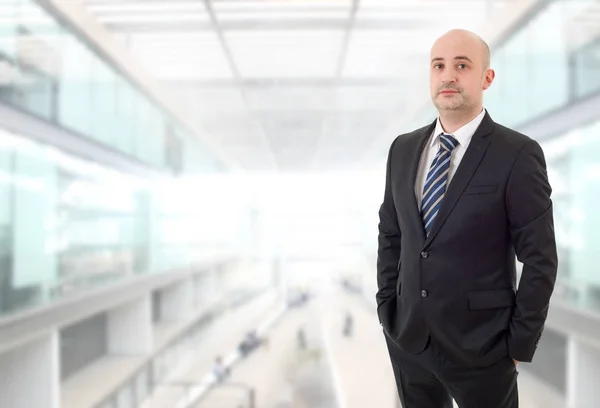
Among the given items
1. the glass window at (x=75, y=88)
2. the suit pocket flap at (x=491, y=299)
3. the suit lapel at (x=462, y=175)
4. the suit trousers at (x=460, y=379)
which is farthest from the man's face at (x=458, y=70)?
the glass window at (x=75, y=88)

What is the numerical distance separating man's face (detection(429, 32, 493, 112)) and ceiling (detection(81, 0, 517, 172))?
2541 millimetres

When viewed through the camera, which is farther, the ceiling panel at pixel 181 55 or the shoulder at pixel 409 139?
the ceiling panel at pixel 181 55

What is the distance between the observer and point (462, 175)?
1422mm

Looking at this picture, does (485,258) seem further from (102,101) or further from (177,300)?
(177,300)

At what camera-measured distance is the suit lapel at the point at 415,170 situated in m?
1.48

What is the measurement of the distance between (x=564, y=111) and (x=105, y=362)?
212 inches

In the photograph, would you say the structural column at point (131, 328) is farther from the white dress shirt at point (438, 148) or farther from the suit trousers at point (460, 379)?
the white dress shirt at point (438, 148)

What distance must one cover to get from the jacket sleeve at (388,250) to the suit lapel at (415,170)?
3.9 inches

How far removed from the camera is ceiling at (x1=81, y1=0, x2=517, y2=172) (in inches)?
155

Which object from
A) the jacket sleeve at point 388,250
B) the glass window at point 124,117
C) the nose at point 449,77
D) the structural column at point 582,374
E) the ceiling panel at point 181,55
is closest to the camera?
the nose at point 449,77

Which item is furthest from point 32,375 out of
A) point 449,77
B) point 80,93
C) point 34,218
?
point 449,77

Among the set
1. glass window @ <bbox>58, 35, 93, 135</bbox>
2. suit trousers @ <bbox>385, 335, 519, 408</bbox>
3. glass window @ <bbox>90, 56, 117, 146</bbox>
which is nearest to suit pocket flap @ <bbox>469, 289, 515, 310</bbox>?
suit trousers @ <bbox>385, 335, 519, 408</bbox>

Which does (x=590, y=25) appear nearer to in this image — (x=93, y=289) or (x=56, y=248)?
(x=56, y=248)

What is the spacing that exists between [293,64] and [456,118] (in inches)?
133
